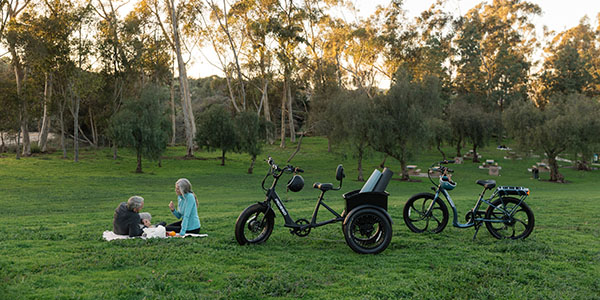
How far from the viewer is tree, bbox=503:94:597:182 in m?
36.0

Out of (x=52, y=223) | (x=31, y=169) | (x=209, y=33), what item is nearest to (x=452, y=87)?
(x=209, y=33)

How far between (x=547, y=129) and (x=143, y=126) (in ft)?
109

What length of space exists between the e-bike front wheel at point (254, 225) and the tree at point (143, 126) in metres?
31.5

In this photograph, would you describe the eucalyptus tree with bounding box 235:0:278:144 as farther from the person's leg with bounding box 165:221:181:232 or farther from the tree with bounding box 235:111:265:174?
the person's leg with bounding box 165:221:181:232

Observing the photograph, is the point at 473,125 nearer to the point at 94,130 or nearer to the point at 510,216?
the point at 510,216

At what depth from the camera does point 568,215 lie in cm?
1213

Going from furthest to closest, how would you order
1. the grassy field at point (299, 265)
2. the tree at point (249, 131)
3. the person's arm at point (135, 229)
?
the tree at point (249, 131) < the person's arm at point (135, 229) < the grassy field at point (299, 265)

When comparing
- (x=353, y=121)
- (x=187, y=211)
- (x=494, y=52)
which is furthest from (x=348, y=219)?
(x=494, y=52)

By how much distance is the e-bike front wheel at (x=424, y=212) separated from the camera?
27.1 feet

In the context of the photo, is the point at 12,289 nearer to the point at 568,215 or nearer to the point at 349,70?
the point at 568,215

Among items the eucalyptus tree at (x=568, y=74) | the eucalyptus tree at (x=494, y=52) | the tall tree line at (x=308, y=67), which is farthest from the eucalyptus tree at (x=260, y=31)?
the eucalyptus tree at (x=568, y=74)

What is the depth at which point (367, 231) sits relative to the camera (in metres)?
7.27

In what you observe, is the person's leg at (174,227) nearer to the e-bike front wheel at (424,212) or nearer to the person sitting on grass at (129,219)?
the person sitting on grass at (129,219)

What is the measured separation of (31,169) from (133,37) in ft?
70.3
